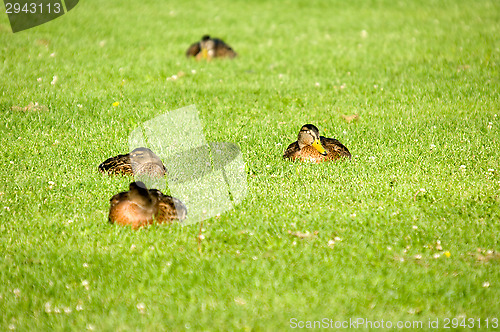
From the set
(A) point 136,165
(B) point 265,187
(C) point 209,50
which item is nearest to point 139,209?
(A) point 136,165

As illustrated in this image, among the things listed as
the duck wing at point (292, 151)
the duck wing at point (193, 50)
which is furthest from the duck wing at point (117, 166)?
the duck wing at point (193, 50)

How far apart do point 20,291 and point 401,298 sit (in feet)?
12.5

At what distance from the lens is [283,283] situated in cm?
533

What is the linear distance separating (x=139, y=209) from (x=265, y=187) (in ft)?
6.14

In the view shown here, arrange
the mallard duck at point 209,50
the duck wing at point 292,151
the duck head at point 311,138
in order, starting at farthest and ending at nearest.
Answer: the mallard duck at point 209,50 → the duck wing at point 292,151 → the duck head at point 311,138

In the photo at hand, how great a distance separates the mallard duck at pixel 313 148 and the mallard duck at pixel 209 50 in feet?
19.3

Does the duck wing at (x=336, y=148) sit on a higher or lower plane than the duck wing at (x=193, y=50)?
lower

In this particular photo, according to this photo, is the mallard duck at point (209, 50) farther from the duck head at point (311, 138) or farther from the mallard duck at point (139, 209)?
the mallard duck at point (139, 209)

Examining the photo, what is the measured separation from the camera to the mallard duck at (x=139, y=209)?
Answer: 5996 mm

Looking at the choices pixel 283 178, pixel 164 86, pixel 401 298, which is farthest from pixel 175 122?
pixel 401 298

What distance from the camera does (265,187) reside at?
23.4ft

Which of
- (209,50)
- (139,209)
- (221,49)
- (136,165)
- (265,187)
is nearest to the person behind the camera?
(139,209)

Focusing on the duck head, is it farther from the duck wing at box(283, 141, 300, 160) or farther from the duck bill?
the duck wing at box(283, 141, 300, 160)

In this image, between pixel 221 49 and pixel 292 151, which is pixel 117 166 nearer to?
pixel 292 151
